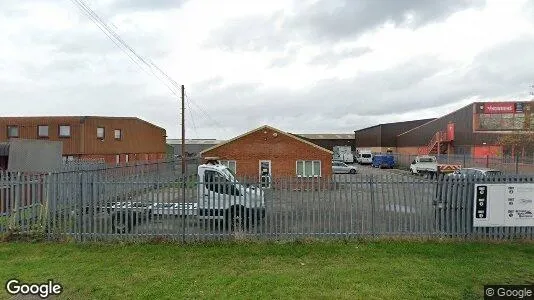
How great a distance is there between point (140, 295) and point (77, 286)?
1288mm

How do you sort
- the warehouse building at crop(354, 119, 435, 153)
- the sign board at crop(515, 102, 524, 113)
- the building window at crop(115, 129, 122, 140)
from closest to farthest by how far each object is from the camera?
the sign board at crop(515, 102, 524, 113) → the building window at crop(115, 129, 122, 140) → the warehouse building at crop(354, 119, 435, 153)

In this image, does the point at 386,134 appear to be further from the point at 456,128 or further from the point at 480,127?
the point at 480,127

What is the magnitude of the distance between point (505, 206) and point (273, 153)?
19.0 meters

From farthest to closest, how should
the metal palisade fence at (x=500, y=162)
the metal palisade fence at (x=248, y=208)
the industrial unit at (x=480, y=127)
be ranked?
the industrial unit at (x=480, y=127)
the metal palisade fence at (x=500, y=162)
the metal palisade fence at (x=248, y=208)

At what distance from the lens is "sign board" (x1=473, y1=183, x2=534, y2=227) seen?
30.0 feet

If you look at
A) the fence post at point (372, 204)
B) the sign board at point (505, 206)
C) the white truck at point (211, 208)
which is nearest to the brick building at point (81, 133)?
the white truck at point (211, 208)

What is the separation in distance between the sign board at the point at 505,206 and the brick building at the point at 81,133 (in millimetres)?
33641

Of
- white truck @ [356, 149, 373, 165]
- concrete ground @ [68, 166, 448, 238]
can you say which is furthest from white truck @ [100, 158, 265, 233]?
white truck @ [356, 149, 373, 165]

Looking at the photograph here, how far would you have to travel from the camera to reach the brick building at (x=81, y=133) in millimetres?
36250

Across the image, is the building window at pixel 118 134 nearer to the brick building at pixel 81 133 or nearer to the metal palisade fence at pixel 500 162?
the brick building at pixel 81 133

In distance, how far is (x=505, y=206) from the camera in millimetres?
9195

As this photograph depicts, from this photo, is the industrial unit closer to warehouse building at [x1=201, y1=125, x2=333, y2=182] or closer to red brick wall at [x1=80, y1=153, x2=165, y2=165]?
warehouse building at [x1=201, y1=125, x2=333, y2=182]

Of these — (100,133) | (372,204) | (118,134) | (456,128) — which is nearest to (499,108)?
(456,128)

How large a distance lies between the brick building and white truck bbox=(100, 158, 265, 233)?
27.8m
